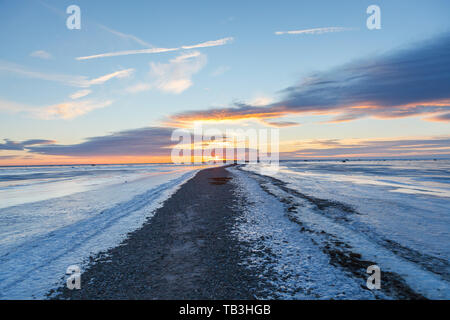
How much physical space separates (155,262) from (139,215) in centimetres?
629

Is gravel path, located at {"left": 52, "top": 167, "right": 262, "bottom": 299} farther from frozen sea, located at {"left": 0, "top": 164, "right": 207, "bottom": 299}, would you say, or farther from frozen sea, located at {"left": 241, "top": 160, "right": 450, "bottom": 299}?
frozen sea, located at {"left": 241, "top": 160, "right": 450, "bottom": 299}

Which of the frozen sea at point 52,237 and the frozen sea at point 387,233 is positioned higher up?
the frozen sea at point 387,233

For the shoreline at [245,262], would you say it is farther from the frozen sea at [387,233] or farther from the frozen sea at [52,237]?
the frozen sea at [52,237]

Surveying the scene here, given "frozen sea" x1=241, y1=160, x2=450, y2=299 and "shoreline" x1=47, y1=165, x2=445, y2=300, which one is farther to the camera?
"frozen sea" x1=241, y1=160, x2=450, y2=299

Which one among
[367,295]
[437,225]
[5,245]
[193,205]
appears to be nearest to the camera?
[367,295]

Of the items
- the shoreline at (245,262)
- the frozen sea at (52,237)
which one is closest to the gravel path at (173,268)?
the shoreline at (245,262)

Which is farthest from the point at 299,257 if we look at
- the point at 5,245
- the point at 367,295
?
the point at 5,245

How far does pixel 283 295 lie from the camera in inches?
179

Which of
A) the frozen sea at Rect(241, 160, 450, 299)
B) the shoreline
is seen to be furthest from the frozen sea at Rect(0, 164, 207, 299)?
the frozen sea at Rect(241, 160, 450, 299)

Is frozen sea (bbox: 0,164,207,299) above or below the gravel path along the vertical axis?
below

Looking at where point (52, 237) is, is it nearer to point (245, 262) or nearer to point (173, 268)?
point (173, 268)

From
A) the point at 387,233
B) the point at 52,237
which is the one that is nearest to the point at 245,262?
the point at 387,233

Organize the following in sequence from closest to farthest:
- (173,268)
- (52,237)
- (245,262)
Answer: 1. (173,268)
2. (245,262)
3. (52,237)
